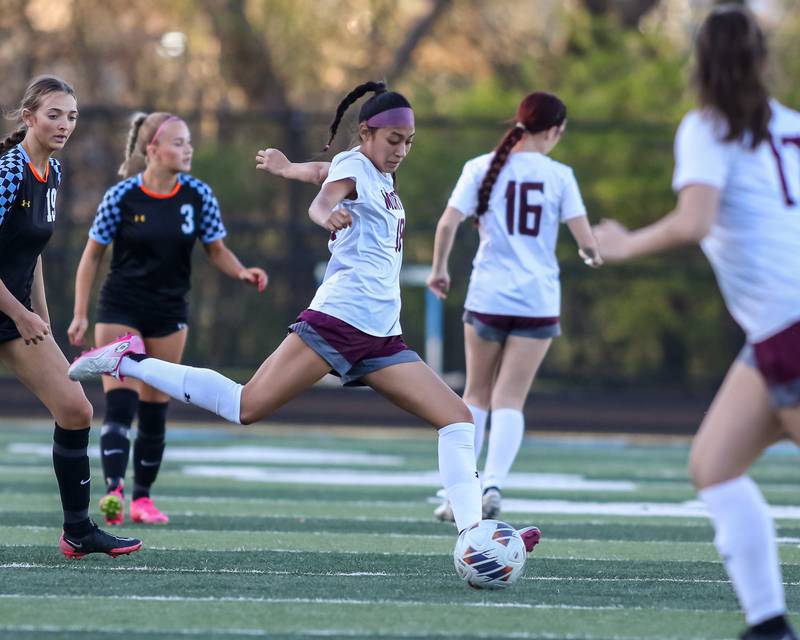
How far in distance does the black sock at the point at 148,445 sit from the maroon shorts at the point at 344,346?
221 cm

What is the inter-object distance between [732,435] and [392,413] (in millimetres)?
12184

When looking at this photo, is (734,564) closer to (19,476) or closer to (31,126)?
(31,126)

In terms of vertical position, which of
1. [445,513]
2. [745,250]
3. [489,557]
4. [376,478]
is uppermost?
[745,250]

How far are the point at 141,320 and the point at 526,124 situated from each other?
7.37ft

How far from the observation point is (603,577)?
20.8 feet

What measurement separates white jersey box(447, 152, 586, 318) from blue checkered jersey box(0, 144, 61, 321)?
257 centimetres

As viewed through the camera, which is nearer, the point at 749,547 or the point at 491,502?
the point at 749,547

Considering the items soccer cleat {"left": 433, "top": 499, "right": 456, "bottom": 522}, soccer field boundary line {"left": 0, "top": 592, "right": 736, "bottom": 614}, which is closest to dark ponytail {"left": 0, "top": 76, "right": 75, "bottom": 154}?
soccer field boundary line {"left": 0, "top": 592, "right": 736, "bottom": 614}

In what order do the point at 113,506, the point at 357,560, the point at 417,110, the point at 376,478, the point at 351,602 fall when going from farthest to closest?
the point at 417,110 → the point at 376,478 → the point at 113,506 → the point at 357,560 → the point at 351,602

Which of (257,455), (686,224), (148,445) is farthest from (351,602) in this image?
(257,455)

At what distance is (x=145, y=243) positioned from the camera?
310 inches

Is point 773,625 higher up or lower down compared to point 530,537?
higher up

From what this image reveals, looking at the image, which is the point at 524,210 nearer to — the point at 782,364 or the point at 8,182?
the point at 8,182

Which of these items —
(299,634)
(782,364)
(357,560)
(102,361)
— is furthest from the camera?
(357,560)
